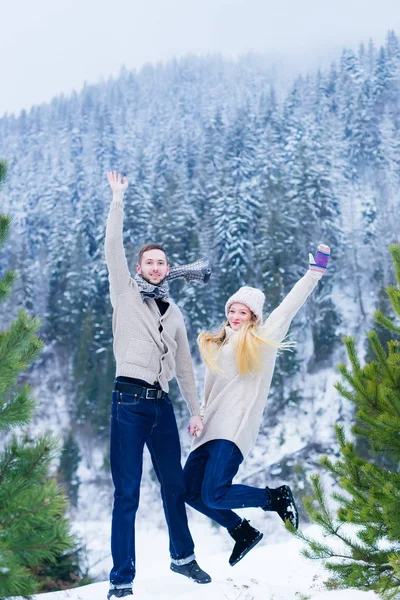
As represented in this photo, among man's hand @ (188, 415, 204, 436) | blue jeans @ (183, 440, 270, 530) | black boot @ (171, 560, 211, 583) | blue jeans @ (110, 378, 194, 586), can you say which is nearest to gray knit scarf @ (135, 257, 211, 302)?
blue jeans @ (110, 378, 194, 586)

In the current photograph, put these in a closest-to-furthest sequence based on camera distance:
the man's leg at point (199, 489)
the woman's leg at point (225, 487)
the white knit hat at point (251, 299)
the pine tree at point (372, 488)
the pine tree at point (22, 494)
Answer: the pine tree at point (22, 494) < the pine tree at point (372, 488) < the woman's leg at point (225, 487) < the man's leg at point (199, 489) < the white knit hat at point (251, 299)

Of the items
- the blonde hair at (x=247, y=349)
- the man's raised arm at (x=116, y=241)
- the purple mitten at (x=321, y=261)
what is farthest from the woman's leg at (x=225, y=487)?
the purple mitten at (x=321, y=261)

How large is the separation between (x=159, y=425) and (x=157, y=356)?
422 millimetres

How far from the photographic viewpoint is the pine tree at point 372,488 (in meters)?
3.87

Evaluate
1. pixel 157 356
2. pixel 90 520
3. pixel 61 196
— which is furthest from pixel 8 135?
pixel 157 356

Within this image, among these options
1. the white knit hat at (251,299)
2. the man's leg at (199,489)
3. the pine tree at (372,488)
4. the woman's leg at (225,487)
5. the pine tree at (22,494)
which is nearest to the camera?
Answer: the pine tree at (22,494)

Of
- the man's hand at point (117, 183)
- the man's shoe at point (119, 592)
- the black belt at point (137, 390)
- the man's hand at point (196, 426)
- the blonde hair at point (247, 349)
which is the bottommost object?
the man's shoe at point (119, 592)

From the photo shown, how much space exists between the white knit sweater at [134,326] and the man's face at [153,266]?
103mm

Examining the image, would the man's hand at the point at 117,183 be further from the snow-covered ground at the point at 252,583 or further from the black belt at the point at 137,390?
the snow-covered ground at the point at 252,583

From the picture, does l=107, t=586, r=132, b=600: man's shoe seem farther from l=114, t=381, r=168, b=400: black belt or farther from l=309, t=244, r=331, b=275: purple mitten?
l=309, t=244, r=331, b=275: purple mitten

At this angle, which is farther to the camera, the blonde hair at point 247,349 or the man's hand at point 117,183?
the blonde hair at point 247,349

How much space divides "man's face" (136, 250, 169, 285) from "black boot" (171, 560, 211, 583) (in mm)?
1784

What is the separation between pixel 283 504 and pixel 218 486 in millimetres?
429

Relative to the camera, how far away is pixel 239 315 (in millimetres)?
4379
